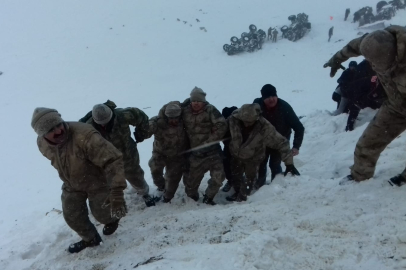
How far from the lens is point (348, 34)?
58.7 ft

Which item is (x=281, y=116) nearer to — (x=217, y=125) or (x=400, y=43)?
(x=217, y=125)

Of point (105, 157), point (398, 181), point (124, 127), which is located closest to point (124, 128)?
point (124, 127)

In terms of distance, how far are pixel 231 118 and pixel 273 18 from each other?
18525 mm

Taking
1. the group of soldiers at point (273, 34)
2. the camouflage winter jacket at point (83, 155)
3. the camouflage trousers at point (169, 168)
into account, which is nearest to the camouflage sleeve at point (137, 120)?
the camouflage trousers at point (169, 168)

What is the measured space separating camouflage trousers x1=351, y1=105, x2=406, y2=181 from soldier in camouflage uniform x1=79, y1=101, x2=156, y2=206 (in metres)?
2.89

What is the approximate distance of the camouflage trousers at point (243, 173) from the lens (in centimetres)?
486

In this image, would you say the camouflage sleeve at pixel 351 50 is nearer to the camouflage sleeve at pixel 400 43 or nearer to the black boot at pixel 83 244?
the camouflage sleeve at pixel 400 43

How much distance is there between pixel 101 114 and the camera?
13.4 ft

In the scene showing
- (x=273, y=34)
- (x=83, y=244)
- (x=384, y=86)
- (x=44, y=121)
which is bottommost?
(x=83, y=244)

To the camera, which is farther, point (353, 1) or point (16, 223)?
point (353, 1)

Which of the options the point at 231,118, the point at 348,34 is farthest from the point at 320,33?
the point at 231,118

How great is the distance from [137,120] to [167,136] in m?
0.53

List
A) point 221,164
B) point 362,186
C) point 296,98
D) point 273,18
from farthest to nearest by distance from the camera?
→ 1. point 273,18
2. point 296,98
3. point 221,164
4. point 362,186

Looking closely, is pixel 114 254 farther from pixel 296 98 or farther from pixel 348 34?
pixel 348 34
